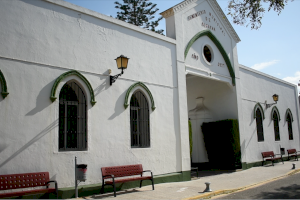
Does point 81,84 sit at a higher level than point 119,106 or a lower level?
higher

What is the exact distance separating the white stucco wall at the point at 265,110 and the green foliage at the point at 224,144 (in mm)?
544

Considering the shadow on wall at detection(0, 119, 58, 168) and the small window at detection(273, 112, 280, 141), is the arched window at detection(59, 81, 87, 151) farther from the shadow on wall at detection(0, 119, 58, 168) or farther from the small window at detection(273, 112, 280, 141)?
the small window at detection(273, 112, 280, 141)

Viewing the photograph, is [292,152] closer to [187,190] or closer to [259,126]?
[259,126]

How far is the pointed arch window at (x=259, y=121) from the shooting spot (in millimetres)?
16125

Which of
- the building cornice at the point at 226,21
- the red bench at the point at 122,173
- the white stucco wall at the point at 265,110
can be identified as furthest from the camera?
the white stucco wall at the point at 265,110

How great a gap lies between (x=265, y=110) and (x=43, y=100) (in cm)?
1330

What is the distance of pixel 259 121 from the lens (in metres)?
16.5

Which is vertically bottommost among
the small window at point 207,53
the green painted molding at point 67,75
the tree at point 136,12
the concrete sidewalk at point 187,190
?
the concrete sidewalk at point 187,190

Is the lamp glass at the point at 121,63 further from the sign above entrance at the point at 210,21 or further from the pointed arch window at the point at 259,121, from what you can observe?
the pointed arch window at the point at 259,121

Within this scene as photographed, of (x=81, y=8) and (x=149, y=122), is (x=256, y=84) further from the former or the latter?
(x=81, y=8)

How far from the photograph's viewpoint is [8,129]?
7016 mm

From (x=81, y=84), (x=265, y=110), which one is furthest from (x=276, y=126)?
(x=81, y=84)

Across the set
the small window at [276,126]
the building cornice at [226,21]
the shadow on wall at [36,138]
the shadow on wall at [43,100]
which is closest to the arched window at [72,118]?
the shadow on wall at [36,138]

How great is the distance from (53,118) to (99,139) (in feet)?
5.03
